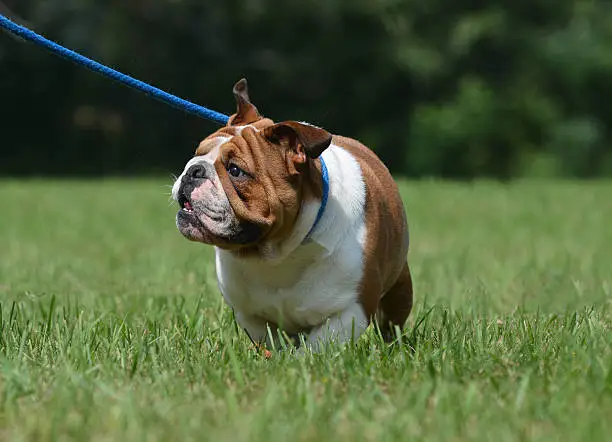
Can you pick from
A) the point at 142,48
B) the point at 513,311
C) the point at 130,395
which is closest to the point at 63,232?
the point at 513,311

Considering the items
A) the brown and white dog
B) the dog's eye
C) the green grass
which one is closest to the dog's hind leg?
the green grass

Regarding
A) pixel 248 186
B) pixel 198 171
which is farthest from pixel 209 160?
pixel 248 186

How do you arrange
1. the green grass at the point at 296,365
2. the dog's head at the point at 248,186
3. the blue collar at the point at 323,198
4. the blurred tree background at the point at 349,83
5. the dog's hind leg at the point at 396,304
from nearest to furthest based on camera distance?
the green grass at the point at 296,365
the dog's head at the point at 248,186
the blue collar at the point at 323,198
the dog's hind leg at the point at 396,304
the blurred tree background at the point at 349,83

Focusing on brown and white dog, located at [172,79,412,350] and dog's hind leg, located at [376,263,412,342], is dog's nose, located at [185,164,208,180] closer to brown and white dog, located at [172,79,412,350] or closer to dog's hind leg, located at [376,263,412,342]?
brown and white dog, located at [172,79,412,350]

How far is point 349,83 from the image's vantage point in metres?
26.0

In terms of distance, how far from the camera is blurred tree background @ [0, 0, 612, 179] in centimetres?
2388

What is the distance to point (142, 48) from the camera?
24.6 m

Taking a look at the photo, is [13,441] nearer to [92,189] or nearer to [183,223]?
[183,223]

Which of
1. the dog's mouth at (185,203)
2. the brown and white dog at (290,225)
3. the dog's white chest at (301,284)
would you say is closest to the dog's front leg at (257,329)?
the brown and white dog at (290,225)

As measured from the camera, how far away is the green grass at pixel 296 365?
2.52m

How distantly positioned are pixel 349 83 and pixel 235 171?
22939 mm

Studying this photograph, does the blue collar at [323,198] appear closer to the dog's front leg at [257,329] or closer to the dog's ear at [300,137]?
the dog's ear at [300,137]

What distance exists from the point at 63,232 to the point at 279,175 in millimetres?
6448

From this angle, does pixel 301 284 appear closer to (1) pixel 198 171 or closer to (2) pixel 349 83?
(1) pixel 198 171
